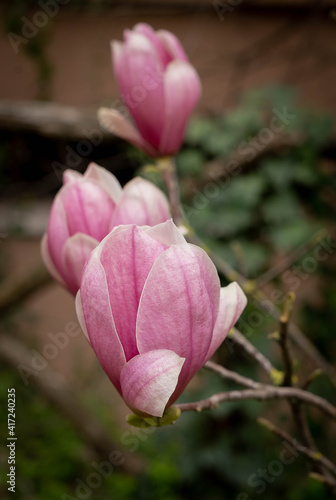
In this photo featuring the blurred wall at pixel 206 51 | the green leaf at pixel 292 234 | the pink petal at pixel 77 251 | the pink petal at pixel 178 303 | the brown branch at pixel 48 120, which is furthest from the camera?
the blurred wall at pixel 206 51

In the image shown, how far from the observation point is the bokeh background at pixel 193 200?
1.83 metres

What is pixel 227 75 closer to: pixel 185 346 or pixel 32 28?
pixel 32 28

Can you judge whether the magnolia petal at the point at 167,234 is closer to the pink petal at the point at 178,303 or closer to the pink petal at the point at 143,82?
the pink petal at the point at 178,303

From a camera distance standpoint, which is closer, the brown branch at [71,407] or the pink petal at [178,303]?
the pink petal at [178,303]

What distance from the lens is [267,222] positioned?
187 cm

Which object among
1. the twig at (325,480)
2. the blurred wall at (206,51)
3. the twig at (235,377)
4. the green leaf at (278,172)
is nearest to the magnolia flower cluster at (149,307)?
the twig at (235,377)

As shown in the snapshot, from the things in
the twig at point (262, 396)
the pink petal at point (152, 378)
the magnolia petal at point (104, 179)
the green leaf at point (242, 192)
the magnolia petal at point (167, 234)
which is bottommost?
the green leaf at point (242, 192)

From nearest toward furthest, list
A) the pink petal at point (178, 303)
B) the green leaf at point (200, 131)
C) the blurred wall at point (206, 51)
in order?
the pink petal at point (178, 303) → the green leaf at point (200, 131) → the blurred wall at point (206, 51)

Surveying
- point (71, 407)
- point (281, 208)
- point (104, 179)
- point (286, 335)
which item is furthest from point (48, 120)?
point (286, 335)

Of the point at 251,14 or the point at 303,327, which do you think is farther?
the point at 251,14

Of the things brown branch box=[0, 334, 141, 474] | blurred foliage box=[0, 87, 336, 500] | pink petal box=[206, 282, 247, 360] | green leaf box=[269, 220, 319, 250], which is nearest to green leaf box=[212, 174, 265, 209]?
blurred foliage box=[0, 87, 336, 500]

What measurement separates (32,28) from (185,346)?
2.30 m

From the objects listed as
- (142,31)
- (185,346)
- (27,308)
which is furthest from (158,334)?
(27,308)

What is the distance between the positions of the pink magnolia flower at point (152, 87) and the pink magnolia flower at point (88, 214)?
172 mm
